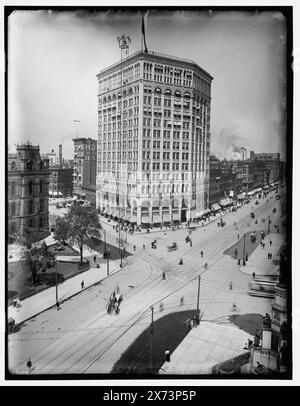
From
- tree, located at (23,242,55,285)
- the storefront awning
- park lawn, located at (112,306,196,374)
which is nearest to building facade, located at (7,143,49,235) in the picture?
tree, located at (23,242,55,285)

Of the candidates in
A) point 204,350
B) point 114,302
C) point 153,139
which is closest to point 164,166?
point 153,139

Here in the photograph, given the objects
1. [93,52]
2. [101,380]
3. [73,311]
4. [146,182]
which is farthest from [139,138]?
[101,380]

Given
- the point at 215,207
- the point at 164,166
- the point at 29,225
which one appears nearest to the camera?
the point at 29,225

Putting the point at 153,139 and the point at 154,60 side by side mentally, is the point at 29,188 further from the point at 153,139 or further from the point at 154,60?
the point at 154,60

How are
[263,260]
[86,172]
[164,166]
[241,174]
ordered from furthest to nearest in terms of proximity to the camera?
[241,174] → [86,172] → [164,166] → [263,260]

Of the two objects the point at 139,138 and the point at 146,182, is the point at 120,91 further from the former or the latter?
the point at 146,182

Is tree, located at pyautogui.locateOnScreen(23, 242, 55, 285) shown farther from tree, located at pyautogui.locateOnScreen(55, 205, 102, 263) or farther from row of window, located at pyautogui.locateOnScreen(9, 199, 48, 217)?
row of window, located at pyautogui.locateOnScreen(9, 199, 48, 217)
